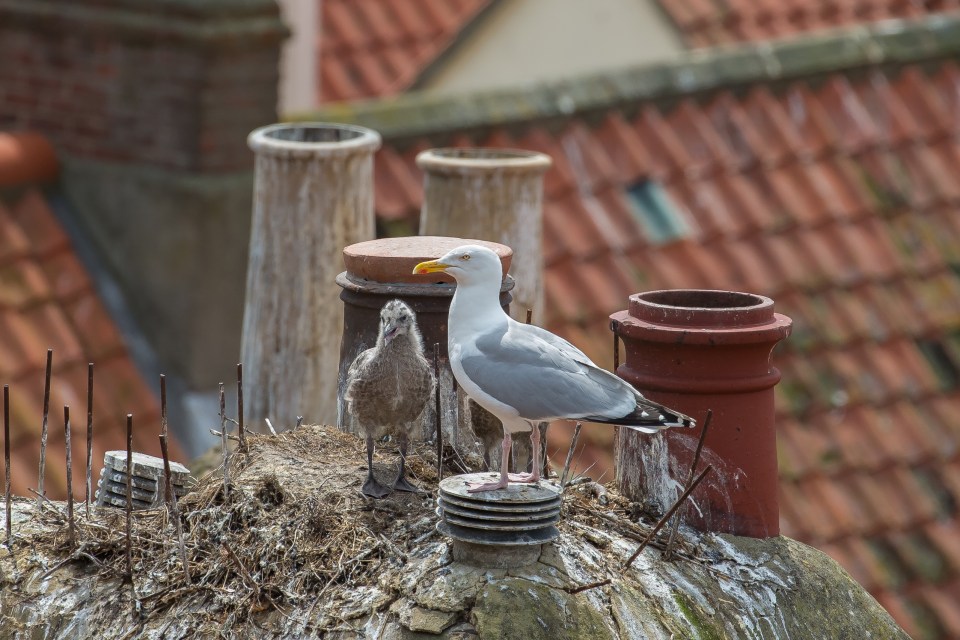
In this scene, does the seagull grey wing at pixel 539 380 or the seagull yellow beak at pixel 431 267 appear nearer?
the seagull grey wing at pixel 539 380

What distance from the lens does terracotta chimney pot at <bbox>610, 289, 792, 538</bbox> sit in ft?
13.7

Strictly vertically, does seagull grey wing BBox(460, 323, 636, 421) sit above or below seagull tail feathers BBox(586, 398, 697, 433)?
above

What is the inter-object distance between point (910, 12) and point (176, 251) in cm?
684

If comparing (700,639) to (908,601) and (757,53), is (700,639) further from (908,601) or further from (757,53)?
(757,53)

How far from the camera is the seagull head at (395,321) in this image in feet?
14.1

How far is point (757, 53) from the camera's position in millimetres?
8422

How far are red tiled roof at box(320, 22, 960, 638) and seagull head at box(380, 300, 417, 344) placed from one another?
281 centimetres

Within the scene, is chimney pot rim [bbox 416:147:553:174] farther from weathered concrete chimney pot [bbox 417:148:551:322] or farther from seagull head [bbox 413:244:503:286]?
seagull head [bbox 413:244:503:286]

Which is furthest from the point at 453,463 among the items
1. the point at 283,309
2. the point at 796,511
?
the point at 796,511

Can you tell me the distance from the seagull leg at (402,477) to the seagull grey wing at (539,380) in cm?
51

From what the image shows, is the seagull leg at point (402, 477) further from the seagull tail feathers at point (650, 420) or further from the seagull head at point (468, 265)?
the seagull tail feathers at point (650, 420)

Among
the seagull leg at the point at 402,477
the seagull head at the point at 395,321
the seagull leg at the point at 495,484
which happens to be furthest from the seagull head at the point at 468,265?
the seagull leg at the point at 402,477

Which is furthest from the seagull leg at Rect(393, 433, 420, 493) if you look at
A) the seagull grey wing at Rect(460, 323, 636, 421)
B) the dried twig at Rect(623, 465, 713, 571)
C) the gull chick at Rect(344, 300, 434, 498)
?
the dried twig at Rect(623, 465, 713, 571)

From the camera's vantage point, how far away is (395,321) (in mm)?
4297
